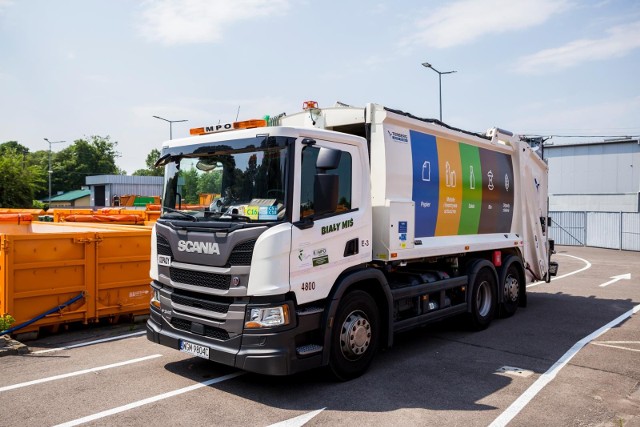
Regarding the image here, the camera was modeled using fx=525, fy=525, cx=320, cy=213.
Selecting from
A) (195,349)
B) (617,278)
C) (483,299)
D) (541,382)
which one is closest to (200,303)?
(195,349)

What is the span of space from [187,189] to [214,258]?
114 centimetres

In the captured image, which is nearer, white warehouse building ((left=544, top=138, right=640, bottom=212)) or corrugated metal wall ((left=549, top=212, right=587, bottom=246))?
corrugated metal wall ((left=549, top=212, right=587, bottom=246))

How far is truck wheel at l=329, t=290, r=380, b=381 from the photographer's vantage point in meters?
5.78

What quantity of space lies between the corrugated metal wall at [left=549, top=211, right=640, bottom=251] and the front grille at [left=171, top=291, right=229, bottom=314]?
86.2 ft

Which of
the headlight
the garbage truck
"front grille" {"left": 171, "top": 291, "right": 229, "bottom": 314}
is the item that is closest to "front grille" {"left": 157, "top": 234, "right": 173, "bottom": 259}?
the garbage truck

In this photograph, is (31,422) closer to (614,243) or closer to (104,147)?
(614,243)

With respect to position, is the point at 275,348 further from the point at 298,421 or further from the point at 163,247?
the point at 163,247

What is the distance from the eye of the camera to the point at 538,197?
11.2 m

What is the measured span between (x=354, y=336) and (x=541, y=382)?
2204mm

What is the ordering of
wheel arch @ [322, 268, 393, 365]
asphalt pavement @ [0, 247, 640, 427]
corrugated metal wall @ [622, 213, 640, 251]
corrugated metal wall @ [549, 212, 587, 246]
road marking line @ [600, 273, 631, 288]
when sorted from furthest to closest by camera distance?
corrugated metal wall @ [549, 212, 587, 246] < corrugated metal wall @ [622, 213, 640, 251] < road marking line @ [600, 273, 631, 288] < wheel arch @ [322, 268, 393, 365] < asphalt pavement @ [0, 247, 640, 427]

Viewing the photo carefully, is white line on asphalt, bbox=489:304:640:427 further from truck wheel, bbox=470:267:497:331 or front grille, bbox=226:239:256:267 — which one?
front grille, bbox=226:239:256:267

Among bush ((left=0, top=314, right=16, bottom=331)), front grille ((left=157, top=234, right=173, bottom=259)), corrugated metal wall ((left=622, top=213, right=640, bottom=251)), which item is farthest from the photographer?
corrugated metal wall ((left=622, top=213, right=640, bottom=251))

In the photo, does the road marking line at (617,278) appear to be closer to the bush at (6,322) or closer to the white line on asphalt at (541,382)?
the white line on asphalt at (541,382)

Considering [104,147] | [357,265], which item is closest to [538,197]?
[357,265]
